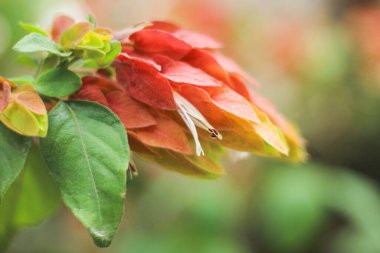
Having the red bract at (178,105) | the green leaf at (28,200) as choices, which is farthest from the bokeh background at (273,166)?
the red bract at (178,105)

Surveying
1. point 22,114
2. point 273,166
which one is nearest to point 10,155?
point 22,114

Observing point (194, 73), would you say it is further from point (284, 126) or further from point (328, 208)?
point (328, 208)

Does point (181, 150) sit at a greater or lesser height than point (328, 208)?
greater

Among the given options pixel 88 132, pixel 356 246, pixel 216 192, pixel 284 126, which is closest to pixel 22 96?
pixel 88 132

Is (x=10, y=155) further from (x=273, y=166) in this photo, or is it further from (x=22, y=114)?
(x=273, y=166)

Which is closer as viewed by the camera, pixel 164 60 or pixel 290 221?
pixel 164 60
